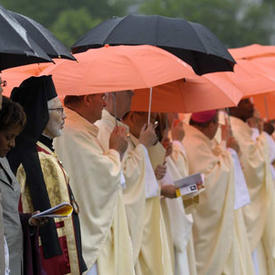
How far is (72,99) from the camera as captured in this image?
21.6ft

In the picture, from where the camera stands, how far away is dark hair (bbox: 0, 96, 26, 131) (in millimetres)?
4988

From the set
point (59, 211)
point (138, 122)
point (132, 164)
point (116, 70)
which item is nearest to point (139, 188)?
point (132, 164)

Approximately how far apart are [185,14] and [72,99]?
134 ft

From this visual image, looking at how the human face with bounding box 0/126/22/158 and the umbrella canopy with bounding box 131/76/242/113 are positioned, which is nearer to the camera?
the human face with bounding box 0/126/22/158

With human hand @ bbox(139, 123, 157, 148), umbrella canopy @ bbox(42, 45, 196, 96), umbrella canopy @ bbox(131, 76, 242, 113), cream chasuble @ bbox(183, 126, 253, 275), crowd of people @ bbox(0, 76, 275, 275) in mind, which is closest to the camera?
crowd of people @ bbox(0, 76, 275, 275)

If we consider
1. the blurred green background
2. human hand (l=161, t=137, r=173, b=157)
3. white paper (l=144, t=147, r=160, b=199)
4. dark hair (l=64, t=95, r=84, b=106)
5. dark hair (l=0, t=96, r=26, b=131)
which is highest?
the blurred green background

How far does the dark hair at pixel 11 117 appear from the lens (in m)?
4.99

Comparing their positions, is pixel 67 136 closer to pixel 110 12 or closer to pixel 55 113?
pixel 55 113

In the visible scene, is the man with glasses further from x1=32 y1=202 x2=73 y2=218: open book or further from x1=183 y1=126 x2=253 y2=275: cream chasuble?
x1=32 y1=202 x2=73 y2=218: open book

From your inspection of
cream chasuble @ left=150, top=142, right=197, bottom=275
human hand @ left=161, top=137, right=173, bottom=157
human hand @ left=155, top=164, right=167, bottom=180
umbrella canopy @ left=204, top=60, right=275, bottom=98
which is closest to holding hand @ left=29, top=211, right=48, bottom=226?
human hand @ left=155, top=164, right=167, bottom=180

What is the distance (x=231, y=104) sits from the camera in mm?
7703

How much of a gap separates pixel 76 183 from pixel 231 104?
1.87 metres

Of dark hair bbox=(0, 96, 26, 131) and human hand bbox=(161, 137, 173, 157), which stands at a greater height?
→ dark hair bbox=(0, 96, 26, 131)

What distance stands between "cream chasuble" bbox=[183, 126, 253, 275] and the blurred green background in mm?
32683
